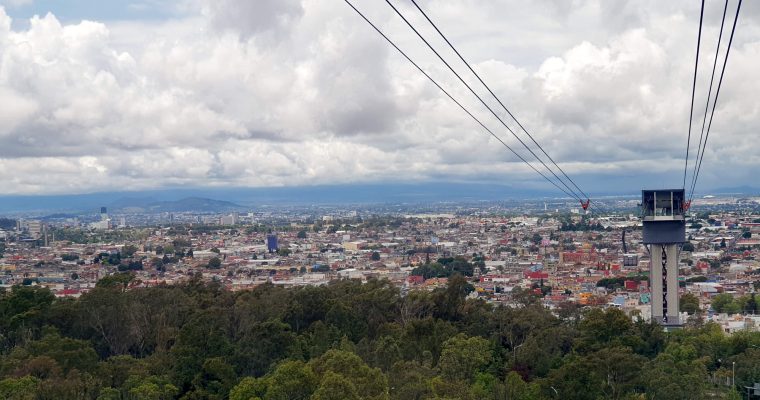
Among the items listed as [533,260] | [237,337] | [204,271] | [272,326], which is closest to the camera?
[272,326]

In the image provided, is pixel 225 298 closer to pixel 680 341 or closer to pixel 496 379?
pixel 496 379

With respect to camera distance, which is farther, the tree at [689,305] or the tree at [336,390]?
the tree at [689,305]

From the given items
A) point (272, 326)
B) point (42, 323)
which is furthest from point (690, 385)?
point (42, 323)

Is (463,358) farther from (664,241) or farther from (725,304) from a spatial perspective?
(725,304)

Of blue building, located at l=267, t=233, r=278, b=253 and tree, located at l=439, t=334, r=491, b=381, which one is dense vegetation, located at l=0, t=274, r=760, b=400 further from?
blue building, located at l=267, t=233, r=278, b=253

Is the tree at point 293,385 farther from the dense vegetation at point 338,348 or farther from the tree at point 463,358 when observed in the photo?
the tree at point 463,358

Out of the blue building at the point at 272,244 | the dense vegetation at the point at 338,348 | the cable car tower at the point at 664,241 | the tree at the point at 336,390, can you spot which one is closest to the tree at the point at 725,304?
the cable car tower at the point at 664,241
